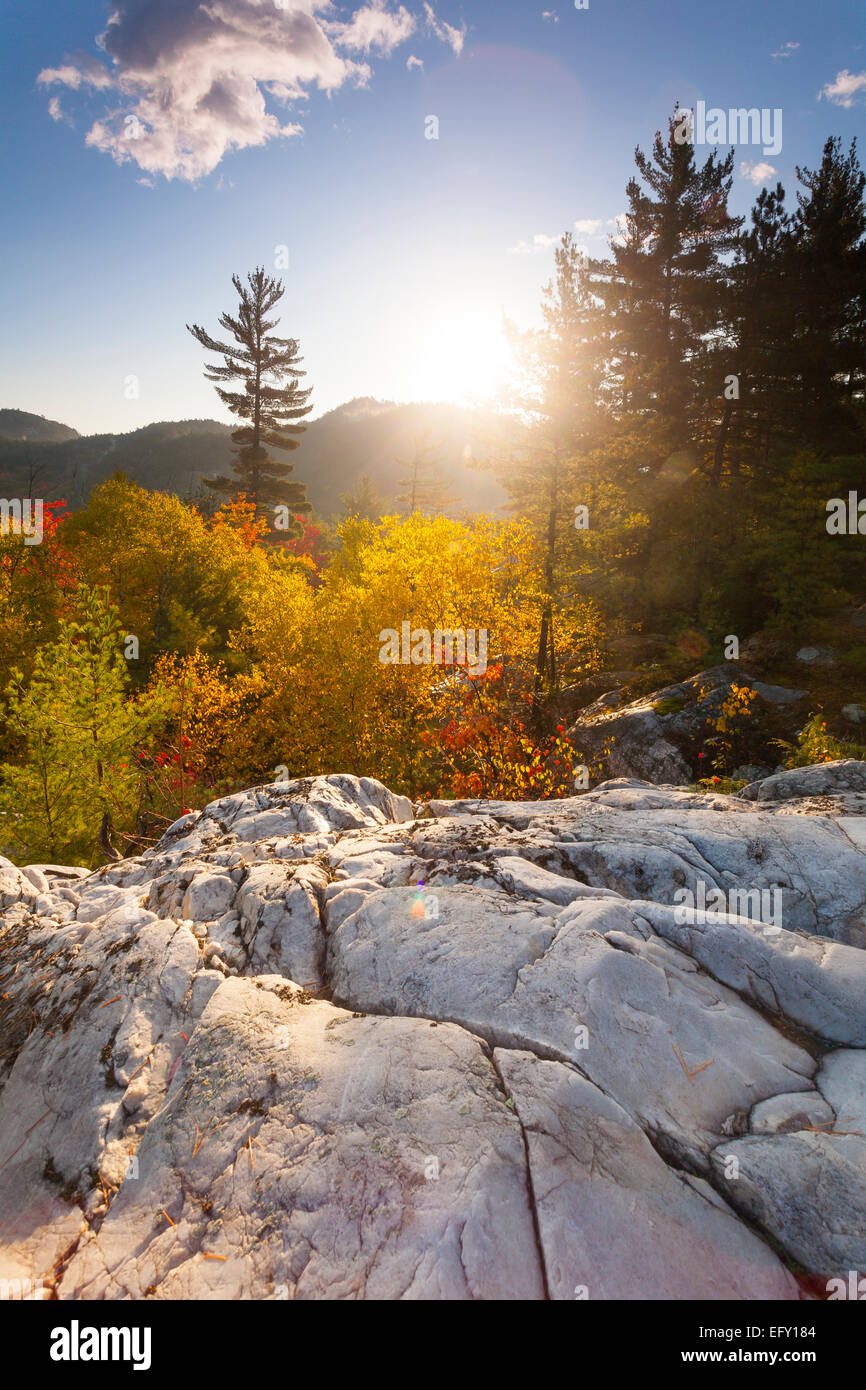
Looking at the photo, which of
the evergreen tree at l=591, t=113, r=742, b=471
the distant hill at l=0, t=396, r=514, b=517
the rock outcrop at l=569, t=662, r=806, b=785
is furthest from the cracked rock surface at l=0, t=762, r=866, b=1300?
the distant hill at l=0, t=396, r=514, b=517

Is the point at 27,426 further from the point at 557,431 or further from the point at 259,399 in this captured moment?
the point at 557,431

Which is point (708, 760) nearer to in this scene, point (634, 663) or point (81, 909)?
point (634, 663)

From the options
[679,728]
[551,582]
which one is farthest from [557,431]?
[679,728]

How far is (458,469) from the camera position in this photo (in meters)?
141

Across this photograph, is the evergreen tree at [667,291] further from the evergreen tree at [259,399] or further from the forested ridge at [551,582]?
the evergreen tree at [259,399]

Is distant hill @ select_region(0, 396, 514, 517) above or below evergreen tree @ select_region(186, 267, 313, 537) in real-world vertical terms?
above

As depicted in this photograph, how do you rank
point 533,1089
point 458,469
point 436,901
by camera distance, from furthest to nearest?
1. point 458,469
2. point 436,901
3. point 533,1089

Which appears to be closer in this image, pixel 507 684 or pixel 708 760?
pixel 708 760

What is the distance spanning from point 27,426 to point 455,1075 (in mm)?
227169

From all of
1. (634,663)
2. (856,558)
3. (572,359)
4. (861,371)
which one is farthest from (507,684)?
(861,371)

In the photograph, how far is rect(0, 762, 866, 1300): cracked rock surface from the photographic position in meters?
2.29

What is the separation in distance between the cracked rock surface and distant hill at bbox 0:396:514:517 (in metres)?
119

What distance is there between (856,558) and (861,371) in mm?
11502

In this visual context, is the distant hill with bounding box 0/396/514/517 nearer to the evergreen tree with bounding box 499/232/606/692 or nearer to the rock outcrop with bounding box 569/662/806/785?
the evergreen tree with bounding box 499/232/606/692
